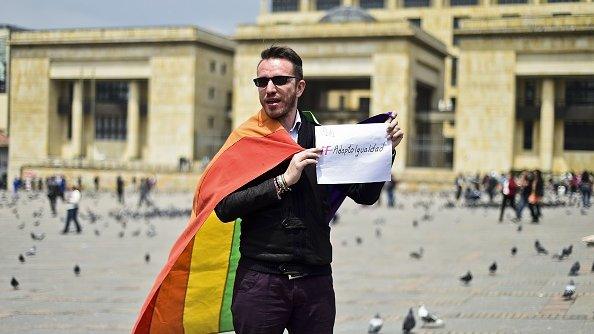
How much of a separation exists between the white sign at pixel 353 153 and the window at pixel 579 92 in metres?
53.0

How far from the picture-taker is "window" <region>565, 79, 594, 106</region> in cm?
5534

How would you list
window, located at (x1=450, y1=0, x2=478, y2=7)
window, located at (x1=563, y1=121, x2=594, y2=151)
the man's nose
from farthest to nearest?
1. window, located at (x1=450, y1=0, x2=478, y2=7)
2. window, located at (x1=563, y1=121, x2=594, y2=151)
3. the man's nose

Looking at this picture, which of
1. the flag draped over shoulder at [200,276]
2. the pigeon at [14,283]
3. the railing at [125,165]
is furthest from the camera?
the railing at [125,165]

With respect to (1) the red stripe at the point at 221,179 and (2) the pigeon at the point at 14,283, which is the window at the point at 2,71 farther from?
(1) the red stripe at the point at 221,179

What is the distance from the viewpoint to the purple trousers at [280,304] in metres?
4.59

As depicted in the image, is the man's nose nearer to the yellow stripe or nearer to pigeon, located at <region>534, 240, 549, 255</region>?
the yellow stripe

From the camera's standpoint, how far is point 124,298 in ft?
37.6

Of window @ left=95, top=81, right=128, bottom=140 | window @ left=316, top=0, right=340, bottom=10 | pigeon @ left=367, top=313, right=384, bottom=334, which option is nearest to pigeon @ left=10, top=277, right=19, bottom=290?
pigeon @ left=367, top=313, right=384, bottom=334

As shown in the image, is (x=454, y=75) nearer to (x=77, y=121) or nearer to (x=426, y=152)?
(x=426, y=152)

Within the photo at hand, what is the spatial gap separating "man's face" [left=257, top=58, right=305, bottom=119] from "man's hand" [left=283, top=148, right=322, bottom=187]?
0.35 meters

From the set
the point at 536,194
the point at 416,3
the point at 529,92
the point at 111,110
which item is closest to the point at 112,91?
the point at 111,110

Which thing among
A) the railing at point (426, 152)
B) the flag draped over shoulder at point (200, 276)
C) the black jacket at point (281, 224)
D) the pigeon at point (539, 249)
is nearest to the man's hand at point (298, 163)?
the black jacket at point (281, 224)

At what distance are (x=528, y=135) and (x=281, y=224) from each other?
53.0 metres

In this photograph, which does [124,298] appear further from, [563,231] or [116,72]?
[116,72]
